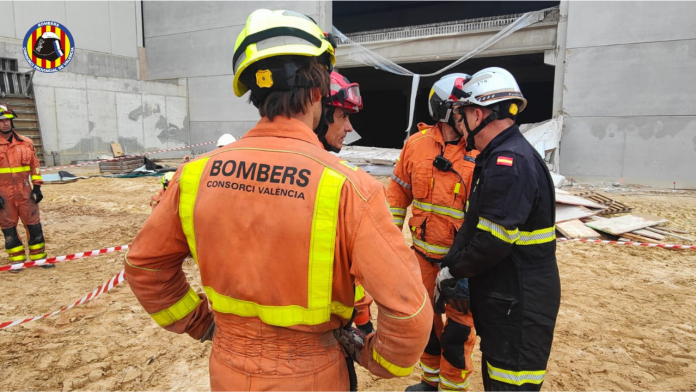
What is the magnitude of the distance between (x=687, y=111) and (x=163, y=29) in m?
23.4

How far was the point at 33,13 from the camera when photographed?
19.3m

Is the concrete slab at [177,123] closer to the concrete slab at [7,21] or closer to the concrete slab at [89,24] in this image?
the concrete slab at [89,24]

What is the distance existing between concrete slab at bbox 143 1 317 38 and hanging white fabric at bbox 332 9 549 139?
134 inches

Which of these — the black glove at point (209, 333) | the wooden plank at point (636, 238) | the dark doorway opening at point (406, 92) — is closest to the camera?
the black glove at point (209, 333)

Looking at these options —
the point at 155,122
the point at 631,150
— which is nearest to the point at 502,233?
the point at 631,150

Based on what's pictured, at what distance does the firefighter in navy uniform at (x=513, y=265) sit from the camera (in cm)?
223

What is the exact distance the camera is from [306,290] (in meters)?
1.31

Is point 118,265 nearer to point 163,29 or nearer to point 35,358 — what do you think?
point 35,358

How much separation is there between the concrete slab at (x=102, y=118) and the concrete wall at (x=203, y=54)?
3804 millimetres

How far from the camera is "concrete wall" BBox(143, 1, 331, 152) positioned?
20619 mm

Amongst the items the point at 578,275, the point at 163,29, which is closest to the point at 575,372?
the point at 578,275

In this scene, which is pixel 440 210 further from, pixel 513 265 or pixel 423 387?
pixel 423 387

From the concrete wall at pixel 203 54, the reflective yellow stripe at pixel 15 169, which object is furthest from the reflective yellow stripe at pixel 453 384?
the concrete wall at pixel 203 54

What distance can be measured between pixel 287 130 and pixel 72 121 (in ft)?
70.0
